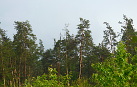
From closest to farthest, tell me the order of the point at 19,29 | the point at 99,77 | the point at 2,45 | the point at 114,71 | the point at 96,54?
1. the point at 114,71
2. the point at 99,77
3. the point at 2,45
4. the point at 19,29
5. the point at 96,54

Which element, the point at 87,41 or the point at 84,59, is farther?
the point at 84,59

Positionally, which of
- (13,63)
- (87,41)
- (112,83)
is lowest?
(112,83)

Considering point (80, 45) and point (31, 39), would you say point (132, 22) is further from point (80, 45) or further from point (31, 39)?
point (31, 39)

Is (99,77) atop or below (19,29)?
below

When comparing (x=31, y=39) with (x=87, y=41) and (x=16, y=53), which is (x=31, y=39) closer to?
(x=16, y=53)

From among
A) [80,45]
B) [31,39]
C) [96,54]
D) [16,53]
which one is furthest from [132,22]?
[16,53]

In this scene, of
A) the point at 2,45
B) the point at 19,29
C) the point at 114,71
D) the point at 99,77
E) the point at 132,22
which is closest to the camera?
the point at 114,71

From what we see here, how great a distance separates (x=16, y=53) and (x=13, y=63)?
144 inches

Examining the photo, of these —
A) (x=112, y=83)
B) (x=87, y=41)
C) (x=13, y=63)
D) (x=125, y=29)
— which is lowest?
(x=112, y=83)

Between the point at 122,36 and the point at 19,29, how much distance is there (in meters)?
21.9

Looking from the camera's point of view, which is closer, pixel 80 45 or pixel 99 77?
pixel 99 77

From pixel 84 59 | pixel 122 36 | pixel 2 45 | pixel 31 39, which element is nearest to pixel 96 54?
pixel 84 59

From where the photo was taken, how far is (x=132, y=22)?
44.1m

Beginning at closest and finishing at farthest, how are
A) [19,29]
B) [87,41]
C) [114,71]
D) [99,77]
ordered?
1. [114,71]
2. [99,77]
3. [87,41]
4. [19,29]
